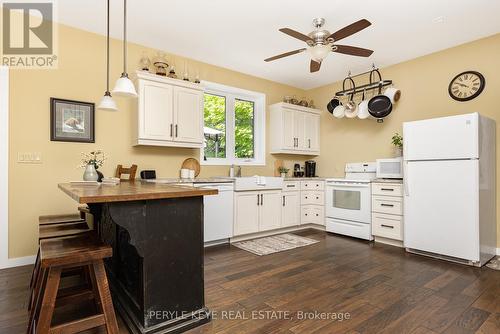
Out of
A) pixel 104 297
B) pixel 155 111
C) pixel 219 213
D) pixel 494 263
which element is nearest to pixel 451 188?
pixel 494 263

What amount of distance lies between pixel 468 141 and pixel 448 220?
0.92m

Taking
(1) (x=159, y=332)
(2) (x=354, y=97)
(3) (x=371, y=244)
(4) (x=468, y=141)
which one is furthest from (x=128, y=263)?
(2) (x=354, y=97)

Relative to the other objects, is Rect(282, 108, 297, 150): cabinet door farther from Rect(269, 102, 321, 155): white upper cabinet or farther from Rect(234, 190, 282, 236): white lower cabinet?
Rect(234, 190, 282, 236): white lower cabinet

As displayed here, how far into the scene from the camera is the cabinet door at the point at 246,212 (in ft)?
13.0

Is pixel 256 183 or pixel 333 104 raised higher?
pixel 333 104

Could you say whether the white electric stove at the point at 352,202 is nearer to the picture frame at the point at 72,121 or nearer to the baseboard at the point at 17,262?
the picture frame at the point at 72,121

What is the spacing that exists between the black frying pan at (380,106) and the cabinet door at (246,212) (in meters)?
2.26

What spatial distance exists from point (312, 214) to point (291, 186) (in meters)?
0.69

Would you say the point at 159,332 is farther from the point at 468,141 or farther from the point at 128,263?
the point at 468,141

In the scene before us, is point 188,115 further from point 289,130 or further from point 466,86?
point 466,86

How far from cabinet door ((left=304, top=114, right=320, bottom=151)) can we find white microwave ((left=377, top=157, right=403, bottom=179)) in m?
1.52

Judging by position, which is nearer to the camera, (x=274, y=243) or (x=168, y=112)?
(x=168, y=112)

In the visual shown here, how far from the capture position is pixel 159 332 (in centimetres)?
169

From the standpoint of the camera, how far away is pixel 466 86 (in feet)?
11.9
